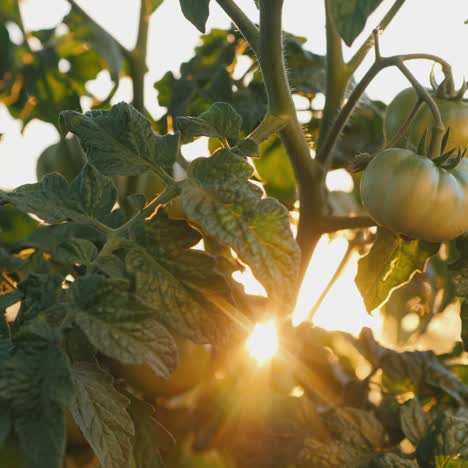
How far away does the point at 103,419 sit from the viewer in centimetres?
38

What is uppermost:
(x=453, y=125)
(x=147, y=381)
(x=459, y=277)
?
(x=453, y=125)

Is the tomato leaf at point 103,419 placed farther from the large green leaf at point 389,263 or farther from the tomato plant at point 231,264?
the large green leaf at point 389,263

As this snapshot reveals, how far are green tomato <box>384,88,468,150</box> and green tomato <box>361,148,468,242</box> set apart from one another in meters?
0.06

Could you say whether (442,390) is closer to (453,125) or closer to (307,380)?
(307,380)

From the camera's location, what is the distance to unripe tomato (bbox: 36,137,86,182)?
93cm

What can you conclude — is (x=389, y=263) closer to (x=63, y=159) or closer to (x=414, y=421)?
(x=414, y=421)

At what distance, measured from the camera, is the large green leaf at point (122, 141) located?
0.45 m

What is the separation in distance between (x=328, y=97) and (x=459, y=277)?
22 centimetres

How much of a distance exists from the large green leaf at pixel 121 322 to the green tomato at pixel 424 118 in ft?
0.95

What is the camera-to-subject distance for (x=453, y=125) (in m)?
0.56

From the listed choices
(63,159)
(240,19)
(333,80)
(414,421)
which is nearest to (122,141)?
(240,19)

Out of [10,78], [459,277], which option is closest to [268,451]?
[459,277]

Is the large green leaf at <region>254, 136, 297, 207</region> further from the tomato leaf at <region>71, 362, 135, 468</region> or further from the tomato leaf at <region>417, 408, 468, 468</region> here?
the tomato leaf at <region>71, 362, 135, 468</region>

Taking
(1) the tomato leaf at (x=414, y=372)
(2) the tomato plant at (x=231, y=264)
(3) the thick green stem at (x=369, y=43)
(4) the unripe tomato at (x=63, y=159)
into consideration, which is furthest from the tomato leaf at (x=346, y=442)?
(4) the unripe tomato at (x=63, y=159)
